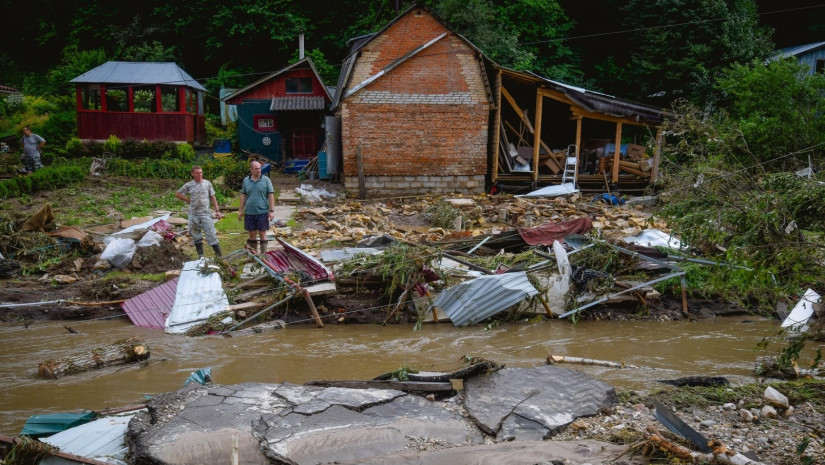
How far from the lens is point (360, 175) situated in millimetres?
18906

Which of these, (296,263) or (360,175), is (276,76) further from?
(296,263)

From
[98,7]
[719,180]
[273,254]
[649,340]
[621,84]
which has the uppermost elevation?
[98,7]

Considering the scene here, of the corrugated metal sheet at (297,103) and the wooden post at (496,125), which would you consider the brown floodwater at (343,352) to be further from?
the corrugated metal sheet at (297,103)

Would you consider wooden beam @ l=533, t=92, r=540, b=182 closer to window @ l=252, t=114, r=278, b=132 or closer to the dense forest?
the dense forest

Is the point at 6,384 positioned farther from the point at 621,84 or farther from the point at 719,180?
the point at 621,84

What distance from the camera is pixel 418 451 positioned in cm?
446

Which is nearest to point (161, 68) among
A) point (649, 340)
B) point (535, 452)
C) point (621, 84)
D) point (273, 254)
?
point (273, 254)

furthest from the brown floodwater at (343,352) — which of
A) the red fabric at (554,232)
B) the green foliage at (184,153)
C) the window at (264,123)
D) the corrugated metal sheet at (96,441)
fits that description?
the window at (264,123)

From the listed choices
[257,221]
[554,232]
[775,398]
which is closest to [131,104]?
[257,221]

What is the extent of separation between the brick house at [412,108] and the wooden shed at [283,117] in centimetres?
778

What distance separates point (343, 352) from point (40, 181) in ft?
47.3

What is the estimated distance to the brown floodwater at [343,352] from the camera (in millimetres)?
6566

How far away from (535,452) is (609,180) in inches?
666

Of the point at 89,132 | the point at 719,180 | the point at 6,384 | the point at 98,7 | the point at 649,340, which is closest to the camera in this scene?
the point at 719,180
